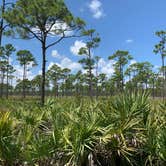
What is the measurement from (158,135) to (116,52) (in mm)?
44637

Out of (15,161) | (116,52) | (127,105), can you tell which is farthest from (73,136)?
(116,52)

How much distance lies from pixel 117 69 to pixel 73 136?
4710 cm

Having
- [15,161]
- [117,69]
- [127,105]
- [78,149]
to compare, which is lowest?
[15,161]

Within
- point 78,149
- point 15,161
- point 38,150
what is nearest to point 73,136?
point 78,149

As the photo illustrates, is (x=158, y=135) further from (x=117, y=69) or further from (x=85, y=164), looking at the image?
(x=117, y=69)

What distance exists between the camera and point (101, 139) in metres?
7.57

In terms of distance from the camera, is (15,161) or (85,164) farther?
(15,161)

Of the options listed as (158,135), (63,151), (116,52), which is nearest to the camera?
(158,135)

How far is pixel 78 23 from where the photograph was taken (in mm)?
29141

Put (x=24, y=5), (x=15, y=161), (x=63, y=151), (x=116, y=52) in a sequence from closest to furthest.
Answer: (x=63, y=151), (x=15, y=161), (x=24, y=5), (x=116, y=52)

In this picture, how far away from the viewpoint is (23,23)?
28.5 m

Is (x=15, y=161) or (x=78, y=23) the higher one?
(x=78, y=23)

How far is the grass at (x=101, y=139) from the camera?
745 cm

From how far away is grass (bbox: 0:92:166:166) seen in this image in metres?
7.45
